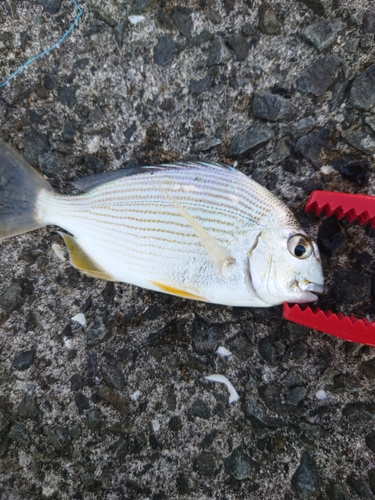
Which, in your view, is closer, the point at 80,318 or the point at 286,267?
the point at 286,267

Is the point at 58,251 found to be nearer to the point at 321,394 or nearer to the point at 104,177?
the point at 104,177

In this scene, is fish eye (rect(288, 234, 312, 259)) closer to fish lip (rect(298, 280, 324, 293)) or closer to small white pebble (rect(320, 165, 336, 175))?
fish lip (rect(298, 280, 324, 293))

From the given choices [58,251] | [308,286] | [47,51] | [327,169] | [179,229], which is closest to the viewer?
[308,286]

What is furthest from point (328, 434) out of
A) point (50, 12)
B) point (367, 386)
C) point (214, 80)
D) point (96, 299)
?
point (50, 12)

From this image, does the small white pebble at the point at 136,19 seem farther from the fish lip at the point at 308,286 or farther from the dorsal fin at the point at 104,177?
the fish lip at the point at 308,286

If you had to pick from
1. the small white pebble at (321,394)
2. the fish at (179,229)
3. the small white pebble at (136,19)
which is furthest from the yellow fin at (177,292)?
the small white pebble at (136,19)

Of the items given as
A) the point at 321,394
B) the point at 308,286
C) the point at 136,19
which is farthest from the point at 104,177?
the point at 321,394

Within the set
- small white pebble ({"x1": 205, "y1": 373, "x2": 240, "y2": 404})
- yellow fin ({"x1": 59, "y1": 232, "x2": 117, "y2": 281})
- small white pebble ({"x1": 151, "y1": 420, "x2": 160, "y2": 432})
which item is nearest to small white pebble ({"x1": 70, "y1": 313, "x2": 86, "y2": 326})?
yellow fin ({"x1": 59, "y1": 232, "x2": 117, "y2": 281})
